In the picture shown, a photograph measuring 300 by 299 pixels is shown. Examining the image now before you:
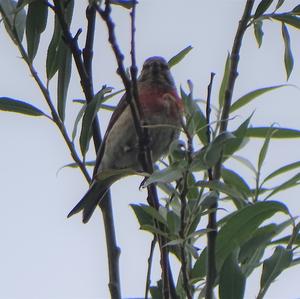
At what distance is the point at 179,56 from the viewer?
3.32 meters

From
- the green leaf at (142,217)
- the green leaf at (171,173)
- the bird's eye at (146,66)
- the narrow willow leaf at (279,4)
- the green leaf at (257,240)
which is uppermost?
the narrow willow leaf at (279,4)

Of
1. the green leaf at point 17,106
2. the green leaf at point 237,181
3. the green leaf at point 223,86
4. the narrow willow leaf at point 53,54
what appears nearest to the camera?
the green leaf at point 237,181

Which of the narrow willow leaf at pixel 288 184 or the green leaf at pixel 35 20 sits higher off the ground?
the green leaf at pixel 35 20

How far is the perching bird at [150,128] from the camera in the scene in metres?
4.85

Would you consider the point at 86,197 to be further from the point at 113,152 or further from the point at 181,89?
the point at 181,89

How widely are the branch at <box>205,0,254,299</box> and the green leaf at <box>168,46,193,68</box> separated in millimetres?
667

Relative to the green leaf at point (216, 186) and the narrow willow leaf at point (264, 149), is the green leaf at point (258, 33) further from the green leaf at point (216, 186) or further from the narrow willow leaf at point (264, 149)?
the green leaf at point (216, 186)

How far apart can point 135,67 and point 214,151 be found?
1.21 feet

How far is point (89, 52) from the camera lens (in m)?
2.71

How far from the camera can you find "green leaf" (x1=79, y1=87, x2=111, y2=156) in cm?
277

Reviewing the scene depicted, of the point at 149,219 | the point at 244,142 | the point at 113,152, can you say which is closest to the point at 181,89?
the point at 244,142

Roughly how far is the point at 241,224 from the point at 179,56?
44.7 inches

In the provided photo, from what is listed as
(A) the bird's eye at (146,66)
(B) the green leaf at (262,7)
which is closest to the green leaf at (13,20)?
(B) the green leaf at (262,7)

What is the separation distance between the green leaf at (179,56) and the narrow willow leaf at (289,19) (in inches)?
16.4
